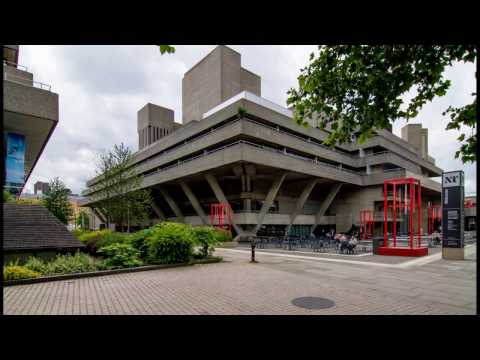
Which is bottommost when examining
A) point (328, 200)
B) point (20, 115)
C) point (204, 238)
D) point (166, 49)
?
point (204, 238)

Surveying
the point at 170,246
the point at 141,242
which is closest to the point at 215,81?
the point at 141,242

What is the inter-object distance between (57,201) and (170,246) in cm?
2447

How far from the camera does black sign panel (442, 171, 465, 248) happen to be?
615 inches

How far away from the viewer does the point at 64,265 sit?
10648mm

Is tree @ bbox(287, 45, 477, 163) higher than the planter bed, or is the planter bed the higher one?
tree @ bbox(287, 45, 477, 163)

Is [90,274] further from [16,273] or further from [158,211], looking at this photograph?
[158,211]

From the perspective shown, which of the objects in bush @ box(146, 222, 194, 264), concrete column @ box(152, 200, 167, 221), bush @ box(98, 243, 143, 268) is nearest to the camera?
bush @ box(98, 243, 143, 268)

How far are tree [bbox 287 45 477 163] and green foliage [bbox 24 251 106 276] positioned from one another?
974 cm

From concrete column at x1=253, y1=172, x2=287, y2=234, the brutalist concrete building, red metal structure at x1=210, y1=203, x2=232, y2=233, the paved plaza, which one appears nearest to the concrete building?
the paved plaza

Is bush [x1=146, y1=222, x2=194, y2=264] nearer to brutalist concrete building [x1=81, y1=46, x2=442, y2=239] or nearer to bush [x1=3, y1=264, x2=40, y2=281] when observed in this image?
bush [x1=3, y1=264, x2=40, y2=281]

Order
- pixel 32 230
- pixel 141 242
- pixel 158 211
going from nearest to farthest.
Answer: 1. pixel 32 230
2. pixel 141 242
3. pixel 158 211
